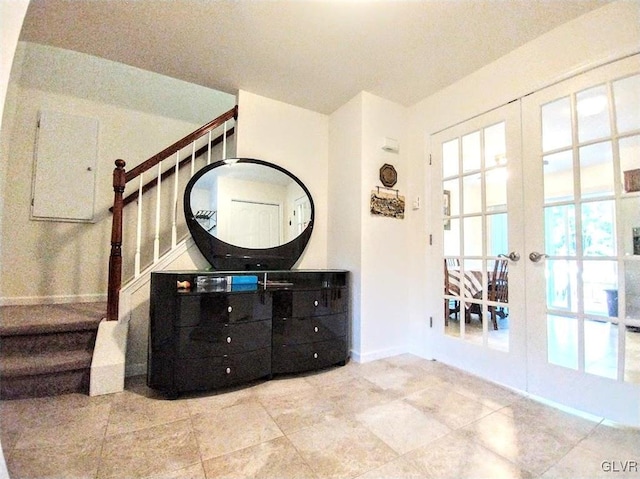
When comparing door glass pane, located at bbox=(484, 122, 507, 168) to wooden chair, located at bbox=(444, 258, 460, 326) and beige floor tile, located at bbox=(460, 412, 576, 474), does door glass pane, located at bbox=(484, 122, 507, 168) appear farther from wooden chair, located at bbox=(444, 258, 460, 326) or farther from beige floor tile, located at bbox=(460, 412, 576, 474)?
beige floor tile, located at bbox=(460, 412, 576, 474)

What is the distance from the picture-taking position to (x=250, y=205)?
249 cm

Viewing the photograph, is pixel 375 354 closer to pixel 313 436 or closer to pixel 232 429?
pixel 313 436

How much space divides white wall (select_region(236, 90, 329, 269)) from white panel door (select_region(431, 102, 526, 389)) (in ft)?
3.68

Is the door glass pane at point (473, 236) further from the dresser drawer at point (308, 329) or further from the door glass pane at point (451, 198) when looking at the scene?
the dresser drawer at point (308, 329)

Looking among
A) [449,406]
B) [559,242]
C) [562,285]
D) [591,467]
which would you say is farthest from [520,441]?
[559,242]

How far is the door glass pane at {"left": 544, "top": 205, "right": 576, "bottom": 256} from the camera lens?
172 cm

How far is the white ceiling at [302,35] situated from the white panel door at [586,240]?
21.9 inches

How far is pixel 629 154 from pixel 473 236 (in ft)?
3.19

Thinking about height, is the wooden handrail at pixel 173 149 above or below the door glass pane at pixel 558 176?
above

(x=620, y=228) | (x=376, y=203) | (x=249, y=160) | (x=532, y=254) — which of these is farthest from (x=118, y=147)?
(x=620, y=228)

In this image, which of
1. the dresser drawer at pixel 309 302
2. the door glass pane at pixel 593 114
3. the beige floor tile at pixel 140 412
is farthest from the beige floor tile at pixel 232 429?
the door glass pane at pixel 593 114

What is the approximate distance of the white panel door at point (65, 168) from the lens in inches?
102

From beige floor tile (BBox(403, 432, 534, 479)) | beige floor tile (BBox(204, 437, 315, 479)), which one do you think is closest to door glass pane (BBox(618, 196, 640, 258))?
beige floor tile (BBox(403, 432, 534, 479))

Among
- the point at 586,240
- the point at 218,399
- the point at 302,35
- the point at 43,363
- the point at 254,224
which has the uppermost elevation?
the point at 302,35
